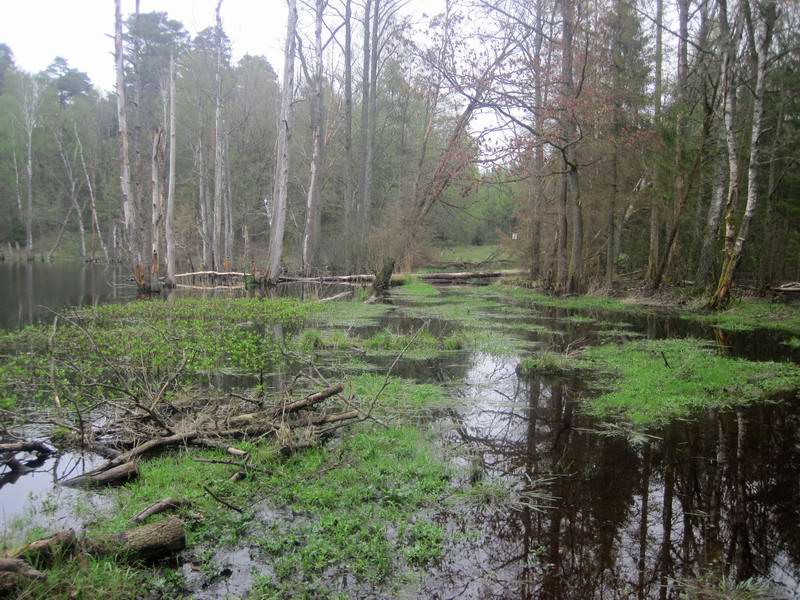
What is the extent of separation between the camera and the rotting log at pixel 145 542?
11.4 feet

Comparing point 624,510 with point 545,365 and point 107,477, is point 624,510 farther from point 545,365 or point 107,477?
point 545,365

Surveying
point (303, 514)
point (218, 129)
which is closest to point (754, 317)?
point (303, 514)

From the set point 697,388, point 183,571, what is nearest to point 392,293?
point 697,388

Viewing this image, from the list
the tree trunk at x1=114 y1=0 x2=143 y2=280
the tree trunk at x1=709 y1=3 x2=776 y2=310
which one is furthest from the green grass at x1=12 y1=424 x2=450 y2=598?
the tree trunk at x1=114 y1=0 x2=143 y2=280

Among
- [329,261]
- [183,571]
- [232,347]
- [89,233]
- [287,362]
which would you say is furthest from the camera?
[89,233]

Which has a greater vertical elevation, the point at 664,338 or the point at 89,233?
the point at 89,233

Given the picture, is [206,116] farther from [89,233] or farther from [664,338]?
[664,338]

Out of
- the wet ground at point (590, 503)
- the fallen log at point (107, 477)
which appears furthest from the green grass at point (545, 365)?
the fallen log at point (107, 477)

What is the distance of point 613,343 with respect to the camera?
11.7 m

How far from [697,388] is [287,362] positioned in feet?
19.9

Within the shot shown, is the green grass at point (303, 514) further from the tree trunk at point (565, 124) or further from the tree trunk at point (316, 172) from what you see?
the tree trunk at point (316, 172)

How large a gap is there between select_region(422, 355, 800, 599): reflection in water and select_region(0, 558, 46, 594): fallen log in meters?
2.10

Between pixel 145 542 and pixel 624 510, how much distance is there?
3.33 m

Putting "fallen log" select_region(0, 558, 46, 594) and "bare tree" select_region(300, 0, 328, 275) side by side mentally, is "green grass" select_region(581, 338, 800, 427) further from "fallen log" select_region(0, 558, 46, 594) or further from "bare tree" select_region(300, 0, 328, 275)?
"bare tree" select_region(300, 0, 328, 275)
